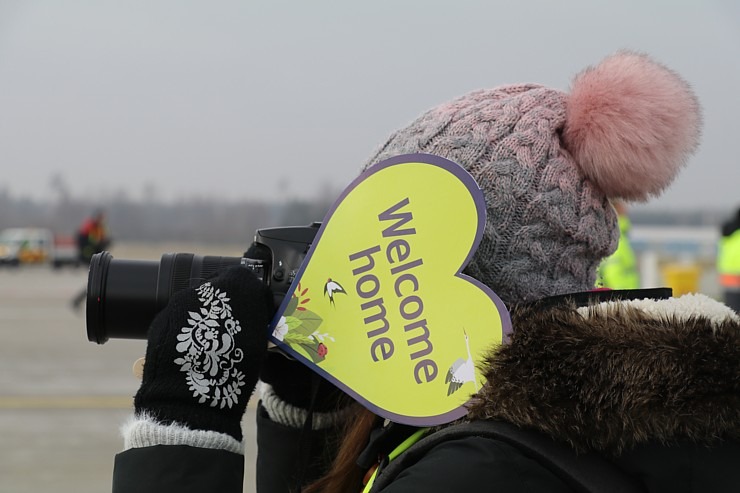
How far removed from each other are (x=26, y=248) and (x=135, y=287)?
27918 millimetres

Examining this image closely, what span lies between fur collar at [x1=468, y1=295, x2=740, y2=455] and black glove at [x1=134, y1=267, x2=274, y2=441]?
0.35 metres

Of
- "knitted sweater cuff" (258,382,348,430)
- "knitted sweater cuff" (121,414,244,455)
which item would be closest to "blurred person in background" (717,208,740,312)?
"knitted sweater cuff" (258,382,348,430)

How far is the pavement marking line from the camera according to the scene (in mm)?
5207

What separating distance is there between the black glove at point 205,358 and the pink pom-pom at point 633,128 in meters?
0.52

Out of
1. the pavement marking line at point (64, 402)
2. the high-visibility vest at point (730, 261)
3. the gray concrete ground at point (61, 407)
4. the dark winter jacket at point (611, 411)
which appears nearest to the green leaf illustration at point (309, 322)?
the dark winter jacket at point (611, 411)

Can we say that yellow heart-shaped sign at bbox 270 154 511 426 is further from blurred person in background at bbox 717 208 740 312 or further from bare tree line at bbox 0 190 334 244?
bare tree line at bbox 0 190 334 244

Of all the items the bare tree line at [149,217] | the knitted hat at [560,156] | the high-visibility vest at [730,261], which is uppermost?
the knitted hat at [560,156]

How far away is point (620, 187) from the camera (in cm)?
112

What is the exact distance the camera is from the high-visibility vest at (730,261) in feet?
16.5

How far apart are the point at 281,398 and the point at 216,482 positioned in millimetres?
456

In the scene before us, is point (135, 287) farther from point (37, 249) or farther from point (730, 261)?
point (37, 249)

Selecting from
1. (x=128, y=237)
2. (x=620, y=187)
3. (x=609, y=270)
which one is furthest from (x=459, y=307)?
(x=128, y=237)

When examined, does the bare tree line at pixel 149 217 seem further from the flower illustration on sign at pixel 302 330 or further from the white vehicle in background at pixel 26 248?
the flower illustration on sign at pixel 302 330

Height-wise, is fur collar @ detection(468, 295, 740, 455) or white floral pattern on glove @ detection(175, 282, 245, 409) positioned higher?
fur collar @ detection(468, 295, 740, 455)
